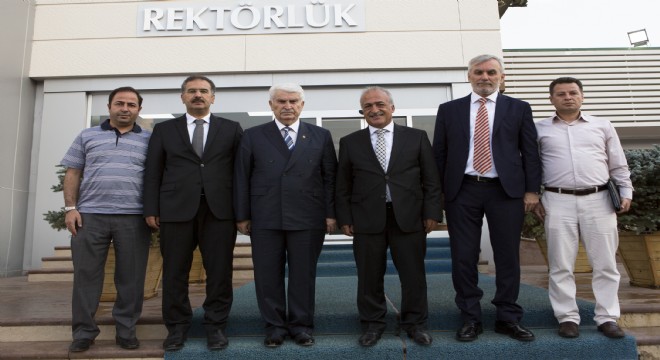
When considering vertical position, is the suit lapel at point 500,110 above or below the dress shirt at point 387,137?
above

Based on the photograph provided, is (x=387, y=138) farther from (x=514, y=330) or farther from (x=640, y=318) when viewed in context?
(x=640, y=318)

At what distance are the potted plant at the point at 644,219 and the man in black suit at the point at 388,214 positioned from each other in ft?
7.55

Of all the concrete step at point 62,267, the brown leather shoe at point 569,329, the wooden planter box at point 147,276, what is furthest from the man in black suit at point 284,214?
the concrete step at point 62,267

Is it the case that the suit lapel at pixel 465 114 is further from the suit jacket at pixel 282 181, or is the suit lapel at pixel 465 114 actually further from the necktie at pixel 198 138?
the necktie at pixel 198 138

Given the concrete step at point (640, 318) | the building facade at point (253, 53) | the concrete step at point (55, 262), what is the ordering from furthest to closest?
the building facade at point (253, 53), the concrete step at point (55, 262), the concrete step at point (640, 318)

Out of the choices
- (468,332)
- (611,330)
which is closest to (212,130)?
(468,332)

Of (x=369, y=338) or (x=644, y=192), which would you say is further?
(x=644, y=192)

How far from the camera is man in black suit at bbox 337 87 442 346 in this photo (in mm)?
2574

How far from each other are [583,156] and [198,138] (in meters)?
2.39

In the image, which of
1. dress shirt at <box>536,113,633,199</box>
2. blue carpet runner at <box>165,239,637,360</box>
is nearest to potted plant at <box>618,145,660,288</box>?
blue carpet runner at <box>165,239,637,360</box>

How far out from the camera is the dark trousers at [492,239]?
259 cm

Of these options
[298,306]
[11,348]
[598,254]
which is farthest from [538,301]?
[11,348]

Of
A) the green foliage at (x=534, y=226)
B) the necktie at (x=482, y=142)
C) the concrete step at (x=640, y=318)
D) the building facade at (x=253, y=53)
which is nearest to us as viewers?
the necktie at (x=482, y=142)

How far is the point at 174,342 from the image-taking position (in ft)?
8.48
